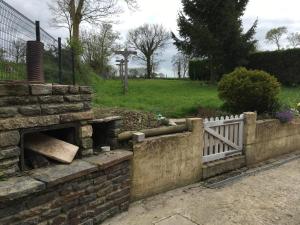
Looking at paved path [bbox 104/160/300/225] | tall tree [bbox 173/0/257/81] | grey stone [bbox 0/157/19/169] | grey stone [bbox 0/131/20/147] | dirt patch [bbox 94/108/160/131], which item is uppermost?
tall tree [bbox 173/0/257/81]

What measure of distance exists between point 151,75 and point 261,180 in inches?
1383

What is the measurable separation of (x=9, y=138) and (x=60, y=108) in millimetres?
725

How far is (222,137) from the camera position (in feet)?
21.6

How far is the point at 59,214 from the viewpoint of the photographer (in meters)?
3.70

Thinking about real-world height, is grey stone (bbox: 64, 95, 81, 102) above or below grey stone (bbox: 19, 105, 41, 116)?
above

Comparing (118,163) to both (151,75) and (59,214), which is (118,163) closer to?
(59,214)

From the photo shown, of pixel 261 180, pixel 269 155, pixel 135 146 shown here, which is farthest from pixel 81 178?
pixel 269 155

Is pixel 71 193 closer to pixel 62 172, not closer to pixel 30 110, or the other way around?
pixel 62 172

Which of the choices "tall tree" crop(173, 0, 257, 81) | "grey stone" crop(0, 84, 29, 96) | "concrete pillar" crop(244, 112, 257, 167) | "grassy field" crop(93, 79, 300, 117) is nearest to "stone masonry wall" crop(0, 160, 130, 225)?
"grey stone" crop(0, 84, 29, 96)

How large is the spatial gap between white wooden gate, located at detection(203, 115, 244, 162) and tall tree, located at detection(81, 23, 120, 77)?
78.5 feet

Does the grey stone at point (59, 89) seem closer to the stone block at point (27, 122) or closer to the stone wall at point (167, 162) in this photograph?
the stone block at point (27, 122)

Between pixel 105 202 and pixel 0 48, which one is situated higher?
pixel 0 48

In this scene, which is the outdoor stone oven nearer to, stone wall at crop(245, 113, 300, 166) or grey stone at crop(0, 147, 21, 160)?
grey stone at crop(0, 147, 21, 160)

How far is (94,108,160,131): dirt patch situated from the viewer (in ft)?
20.4
